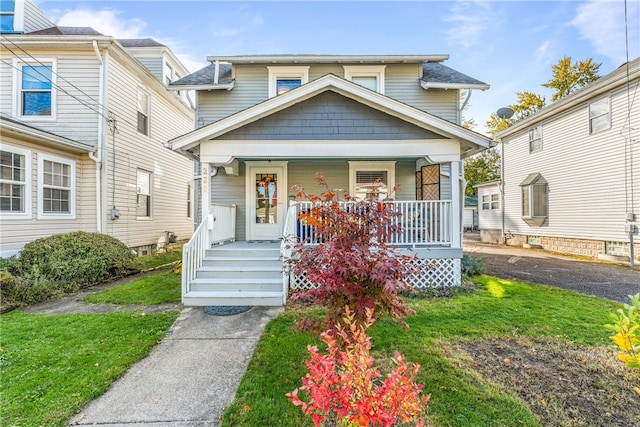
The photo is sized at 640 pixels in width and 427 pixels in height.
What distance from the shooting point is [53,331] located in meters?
4.40

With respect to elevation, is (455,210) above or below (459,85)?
below

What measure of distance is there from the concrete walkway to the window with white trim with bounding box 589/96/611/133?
13745 mm

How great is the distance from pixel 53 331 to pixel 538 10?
46.8ft

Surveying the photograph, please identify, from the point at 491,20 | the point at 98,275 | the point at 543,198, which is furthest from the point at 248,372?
the point at 543,198

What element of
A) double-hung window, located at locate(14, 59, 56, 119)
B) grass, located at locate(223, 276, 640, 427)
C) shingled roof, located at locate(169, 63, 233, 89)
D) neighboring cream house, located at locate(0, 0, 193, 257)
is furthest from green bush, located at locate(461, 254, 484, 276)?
double-hung window, located at locate(14, 59, 56, 119)

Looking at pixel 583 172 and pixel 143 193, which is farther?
pixel 583 172

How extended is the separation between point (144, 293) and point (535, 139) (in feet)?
56.3

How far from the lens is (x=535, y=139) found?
48.0 ft

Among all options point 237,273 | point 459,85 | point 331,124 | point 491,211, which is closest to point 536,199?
point 491,211

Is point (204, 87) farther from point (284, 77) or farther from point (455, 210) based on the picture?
point (455, 210)

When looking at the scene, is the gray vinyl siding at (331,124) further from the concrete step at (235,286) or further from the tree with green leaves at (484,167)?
the tree with green leaves at (484,167)

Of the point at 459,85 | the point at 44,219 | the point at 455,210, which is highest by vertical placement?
the point at 459,85

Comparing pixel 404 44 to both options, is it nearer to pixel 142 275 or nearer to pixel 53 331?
pixel 142 275

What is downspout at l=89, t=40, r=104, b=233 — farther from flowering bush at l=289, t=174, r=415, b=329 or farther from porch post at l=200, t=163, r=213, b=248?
flowering bush at l=289, t=174, r=415, b=329
